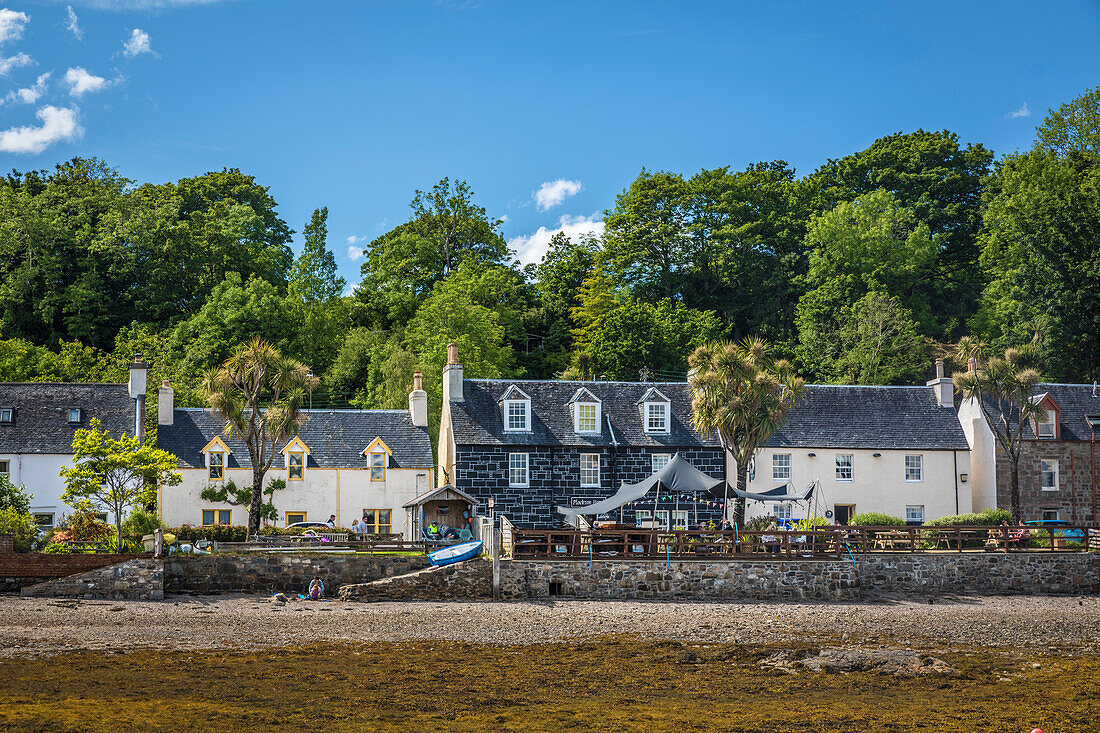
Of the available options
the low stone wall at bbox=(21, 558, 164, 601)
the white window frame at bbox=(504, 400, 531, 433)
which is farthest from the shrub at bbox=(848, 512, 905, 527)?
the low stone wall at bbox=(21, 558, 164, 601)

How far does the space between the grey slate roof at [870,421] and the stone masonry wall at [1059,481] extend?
7.60 feet

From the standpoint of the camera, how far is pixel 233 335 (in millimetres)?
60688

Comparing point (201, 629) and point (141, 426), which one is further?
point (141, 426)

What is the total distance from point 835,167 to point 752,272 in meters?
10.4

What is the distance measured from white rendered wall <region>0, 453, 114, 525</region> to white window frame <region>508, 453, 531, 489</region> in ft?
54.5

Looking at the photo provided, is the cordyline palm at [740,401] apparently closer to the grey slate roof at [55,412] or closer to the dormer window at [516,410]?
the dormer window at [516,410]

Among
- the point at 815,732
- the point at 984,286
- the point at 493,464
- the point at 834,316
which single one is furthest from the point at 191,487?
the point at 984,286

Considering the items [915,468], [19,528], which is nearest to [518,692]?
[19,528]

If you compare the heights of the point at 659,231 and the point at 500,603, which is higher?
the point at 659,231

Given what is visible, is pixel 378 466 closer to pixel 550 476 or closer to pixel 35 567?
pixel 550 476

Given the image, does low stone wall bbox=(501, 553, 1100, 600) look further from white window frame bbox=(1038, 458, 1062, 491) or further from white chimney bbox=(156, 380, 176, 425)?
white chimney bbox=(156, 380, 176, 425)

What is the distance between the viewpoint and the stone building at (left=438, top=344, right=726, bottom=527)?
1674 inches

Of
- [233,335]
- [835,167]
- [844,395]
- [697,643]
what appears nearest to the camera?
[697,643]

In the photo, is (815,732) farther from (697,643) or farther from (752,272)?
(752,272)
